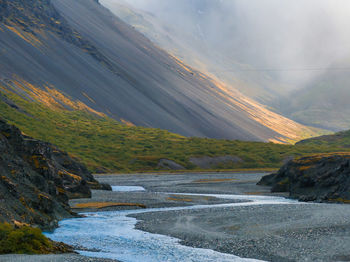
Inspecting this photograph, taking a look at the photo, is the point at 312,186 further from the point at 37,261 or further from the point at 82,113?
the point at 82,113

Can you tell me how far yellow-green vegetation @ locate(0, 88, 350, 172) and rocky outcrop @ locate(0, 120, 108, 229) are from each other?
227 feet

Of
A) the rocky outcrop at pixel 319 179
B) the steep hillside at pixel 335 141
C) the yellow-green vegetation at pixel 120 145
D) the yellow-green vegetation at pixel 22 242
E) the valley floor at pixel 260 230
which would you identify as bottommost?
the yellow-green vegetation at pixel 120 145

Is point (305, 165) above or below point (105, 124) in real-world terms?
above

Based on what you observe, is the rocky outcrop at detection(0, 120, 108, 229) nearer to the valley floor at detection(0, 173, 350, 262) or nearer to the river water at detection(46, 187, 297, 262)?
the river water at detection(46, 187, 297, 262)

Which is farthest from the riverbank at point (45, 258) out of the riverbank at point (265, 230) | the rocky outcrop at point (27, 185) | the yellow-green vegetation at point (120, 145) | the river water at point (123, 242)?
the yellow-green vegetation at point (120, 145)

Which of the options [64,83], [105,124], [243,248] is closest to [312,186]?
[243,248]

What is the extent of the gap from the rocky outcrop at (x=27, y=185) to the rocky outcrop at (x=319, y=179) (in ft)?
73.7

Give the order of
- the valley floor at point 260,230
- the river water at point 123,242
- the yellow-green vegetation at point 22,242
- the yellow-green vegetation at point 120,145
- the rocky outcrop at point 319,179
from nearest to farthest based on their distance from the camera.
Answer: the yellow-green vegetation at point 22,242 → the valley floor at point 260,230 → the river water at point 123,242 → the rocky outcrop at point 319,179 → the yellow-green vegetation at point 120,145

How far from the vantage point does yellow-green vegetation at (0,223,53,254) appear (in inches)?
790

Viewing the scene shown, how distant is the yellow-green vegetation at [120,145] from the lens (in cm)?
11831

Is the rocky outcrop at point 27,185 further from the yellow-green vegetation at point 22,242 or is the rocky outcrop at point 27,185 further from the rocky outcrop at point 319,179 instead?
the rocky outcrop at point 319,179

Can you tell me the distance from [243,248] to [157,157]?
9642 cm

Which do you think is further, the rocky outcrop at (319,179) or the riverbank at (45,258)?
the rocky outcrop at (319,179)

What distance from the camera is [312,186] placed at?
157 ft
